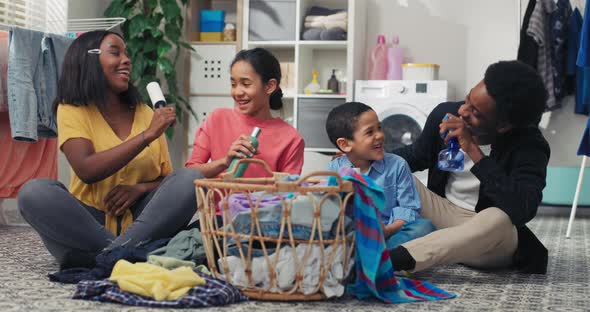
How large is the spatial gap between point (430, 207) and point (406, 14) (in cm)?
305

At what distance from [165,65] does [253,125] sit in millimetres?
2500

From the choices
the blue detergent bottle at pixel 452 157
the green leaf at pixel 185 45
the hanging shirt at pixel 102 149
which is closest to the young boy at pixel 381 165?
the blue detergent bottle at pixel 452 157

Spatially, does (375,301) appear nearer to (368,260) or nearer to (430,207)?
(368,260)

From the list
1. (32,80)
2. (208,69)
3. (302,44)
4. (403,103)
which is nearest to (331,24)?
(302,44)

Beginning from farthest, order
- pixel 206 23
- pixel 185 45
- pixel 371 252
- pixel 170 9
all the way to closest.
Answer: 1. pixel 206 23
2. pixel 185 45
3. pixel 170 9
4. pixel 371 252

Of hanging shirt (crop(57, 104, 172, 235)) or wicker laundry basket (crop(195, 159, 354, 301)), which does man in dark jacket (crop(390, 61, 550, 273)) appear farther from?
hanging shirt (crop(57, 104, 172, 235))

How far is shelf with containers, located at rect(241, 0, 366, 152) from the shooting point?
188 inches

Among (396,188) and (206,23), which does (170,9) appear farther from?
(396,188)

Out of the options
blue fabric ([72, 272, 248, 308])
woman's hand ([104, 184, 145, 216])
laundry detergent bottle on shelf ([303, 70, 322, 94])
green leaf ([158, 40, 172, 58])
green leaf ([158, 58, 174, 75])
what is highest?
green leaf ([158, 40, 172, 58])

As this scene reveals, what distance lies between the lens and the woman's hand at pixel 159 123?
2020 millimetres

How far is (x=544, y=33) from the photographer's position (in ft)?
15.2

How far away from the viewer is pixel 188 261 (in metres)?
1.88

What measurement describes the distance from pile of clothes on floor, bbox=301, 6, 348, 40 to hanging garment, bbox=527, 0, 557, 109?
1129 mm

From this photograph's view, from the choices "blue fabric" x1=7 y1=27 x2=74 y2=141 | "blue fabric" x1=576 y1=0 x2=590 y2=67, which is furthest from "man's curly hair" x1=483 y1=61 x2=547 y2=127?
"blue fabric" x1=7 y1=27 x2=74 y2=141
